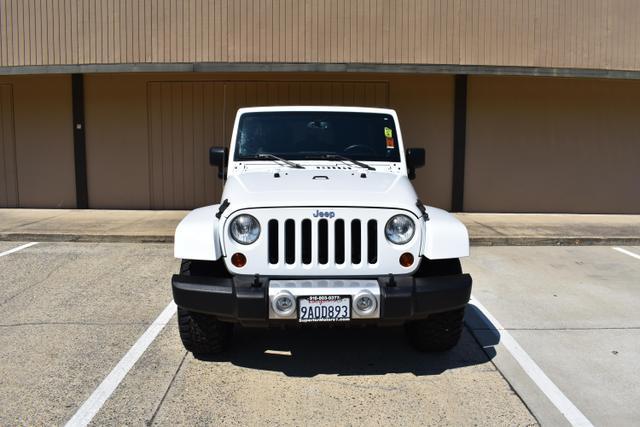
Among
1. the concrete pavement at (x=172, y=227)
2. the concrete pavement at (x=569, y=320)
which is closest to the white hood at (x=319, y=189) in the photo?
the concrete pavement at (x=569, y=320)

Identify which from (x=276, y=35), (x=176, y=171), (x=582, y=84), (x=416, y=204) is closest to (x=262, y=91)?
(x=276, y=35)

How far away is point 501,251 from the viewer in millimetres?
8195

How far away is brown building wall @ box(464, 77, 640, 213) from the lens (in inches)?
450

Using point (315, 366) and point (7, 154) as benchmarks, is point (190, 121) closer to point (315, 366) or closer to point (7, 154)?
point (7, 154)

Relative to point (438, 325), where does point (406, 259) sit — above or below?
above

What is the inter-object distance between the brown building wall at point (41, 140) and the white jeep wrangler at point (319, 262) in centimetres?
879

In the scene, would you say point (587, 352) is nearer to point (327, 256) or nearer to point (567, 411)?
point (567, 411)

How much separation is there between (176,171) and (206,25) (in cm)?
301

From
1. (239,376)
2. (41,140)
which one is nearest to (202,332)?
(239,376)

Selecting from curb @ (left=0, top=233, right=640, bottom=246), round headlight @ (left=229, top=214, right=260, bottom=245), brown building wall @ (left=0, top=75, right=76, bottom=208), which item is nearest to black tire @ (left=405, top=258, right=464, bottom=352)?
round headlight @ (left=229, top=214, right=260, bottom=245)

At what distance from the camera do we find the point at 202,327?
4.01 m

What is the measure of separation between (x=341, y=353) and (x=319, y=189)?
4.30 ft

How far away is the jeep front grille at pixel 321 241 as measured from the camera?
11.9 ft

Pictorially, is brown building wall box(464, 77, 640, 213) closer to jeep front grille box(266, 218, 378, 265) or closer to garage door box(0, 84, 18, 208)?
jeep front grille box(266, 218, 378, 265)
